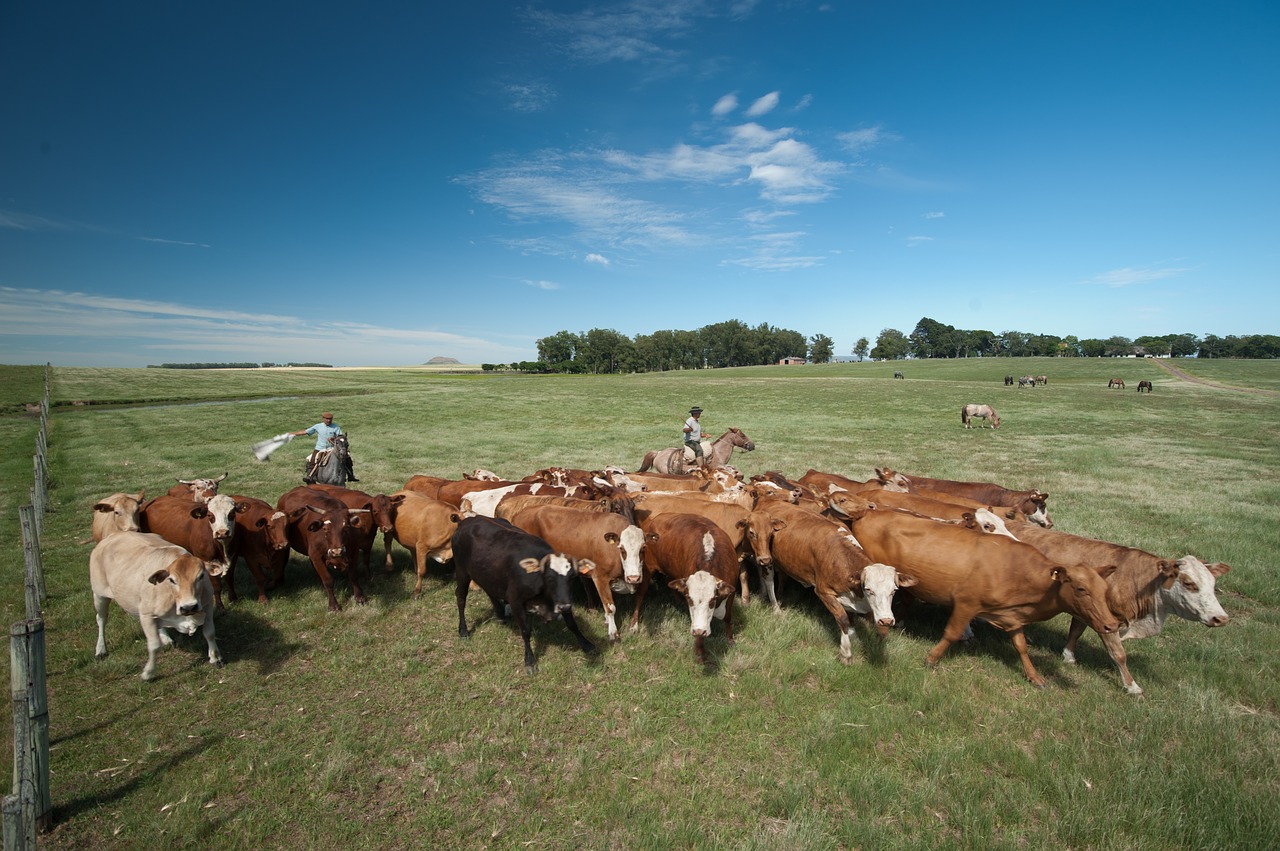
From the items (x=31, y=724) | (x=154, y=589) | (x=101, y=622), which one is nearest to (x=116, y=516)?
(x=101, y=622)

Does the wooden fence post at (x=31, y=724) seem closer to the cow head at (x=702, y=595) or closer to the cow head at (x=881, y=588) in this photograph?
the cow head at (x=702, y=595)

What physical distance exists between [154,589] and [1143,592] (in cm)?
1152

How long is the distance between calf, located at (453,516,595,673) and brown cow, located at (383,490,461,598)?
1.32 metres

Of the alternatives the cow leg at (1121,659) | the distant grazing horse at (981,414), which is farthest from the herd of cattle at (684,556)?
→ the distant grazing horse at (981,414)

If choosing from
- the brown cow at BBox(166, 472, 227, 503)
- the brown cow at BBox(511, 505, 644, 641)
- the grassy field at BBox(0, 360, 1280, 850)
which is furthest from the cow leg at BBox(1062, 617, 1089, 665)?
the brown cow at BBox(166, 472, 227, 503)

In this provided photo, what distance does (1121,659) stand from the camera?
6066mm

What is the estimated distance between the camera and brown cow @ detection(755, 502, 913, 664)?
20.9ft

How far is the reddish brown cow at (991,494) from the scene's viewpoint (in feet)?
33.8

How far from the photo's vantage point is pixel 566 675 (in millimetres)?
6762

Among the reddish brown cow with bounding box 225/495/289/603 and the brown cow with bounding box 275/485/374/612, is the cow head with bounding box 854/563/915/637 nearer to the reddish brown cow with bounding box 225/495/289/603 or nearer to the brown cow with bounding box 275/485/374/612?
the brown cow with bounding box 275/485/374/612

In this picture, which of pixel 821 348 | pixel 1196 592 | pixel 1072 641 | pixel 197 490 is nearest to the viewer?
pixel 1196 592

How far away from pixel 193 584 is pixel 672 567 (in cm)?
576

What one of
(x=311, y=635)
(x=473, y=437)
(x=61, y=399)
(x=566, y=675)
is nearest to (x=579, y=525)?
(x=566, y=675)

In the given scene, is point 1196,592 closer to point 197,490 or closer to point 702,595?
point 702,595
